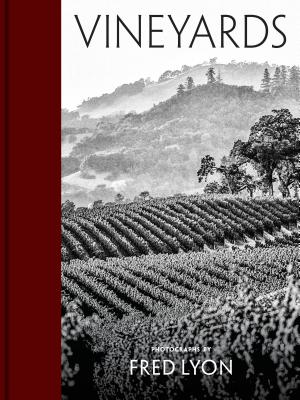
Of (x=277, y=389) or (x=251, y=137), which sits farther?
(x=251, y=137)

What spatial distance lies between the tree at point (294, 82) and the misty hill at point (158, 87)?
15 cm

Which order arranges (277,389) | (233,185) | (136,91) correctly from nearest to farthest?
(277,389) < (136,91) < (233,185)

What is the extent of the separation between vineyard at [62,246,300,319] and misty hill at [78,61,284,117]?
121 cm

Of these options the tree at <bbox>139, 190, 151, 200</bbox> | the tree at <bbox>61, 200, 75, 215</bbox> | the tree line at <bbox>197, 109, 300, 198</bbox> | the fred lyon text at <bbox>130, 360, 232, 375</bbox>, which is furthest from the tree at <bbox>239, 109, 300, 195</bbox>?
the fred lyon text at <bbox>130, 360, 232, 375</bbox>

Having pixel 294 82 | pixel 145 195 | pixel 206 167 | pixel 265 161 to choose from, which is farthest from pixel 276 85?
pixel 145 195

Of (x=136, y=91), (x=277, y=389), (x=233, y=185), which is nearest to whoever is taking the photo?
(x=277, y=389)

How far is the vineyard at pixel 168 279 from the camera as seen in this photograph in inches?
216

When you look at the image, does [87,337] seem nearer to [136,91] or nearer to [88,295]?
[88,295]
